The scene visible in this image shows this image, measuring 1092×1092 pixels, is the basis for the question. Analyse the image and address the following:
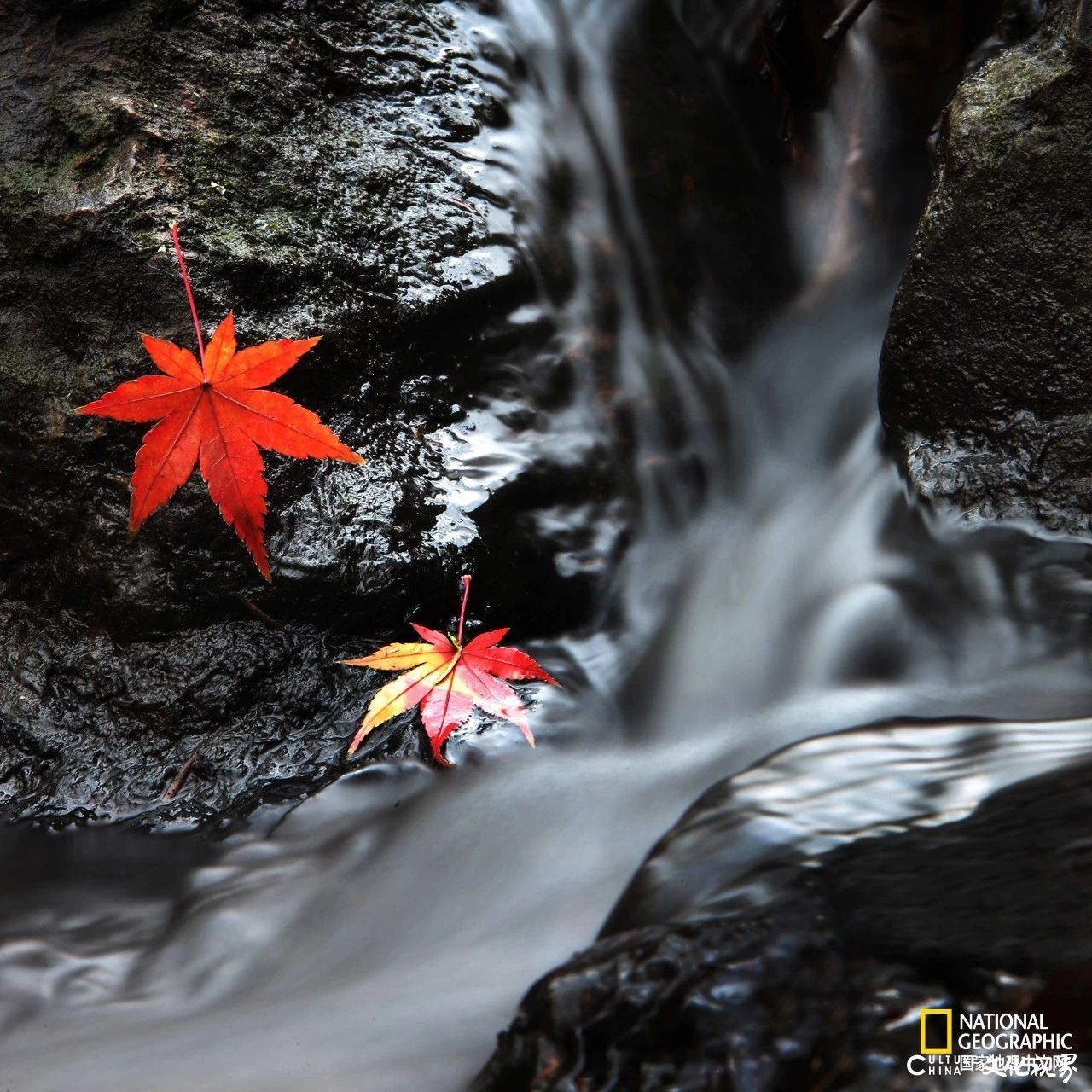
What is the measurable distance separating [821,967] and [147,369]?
1.61 m

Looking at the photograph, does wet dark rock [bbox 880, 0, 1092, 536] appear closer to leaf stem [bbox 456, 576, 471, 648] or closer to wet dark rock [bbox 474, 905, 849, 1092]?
leaf stem [bbox 456, 576, 471, 648]

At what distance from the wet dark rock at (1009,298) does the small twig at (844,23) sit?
0.62 m

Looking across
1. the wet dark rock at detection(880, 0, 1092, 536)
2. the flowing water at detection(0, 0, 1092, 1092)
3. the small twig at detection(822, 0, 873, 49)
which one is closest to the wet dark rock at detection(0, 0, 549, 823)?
the flowing water at detection(0, 0, 1092, 1092)

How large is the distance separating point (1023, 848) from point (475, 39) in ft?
7.40

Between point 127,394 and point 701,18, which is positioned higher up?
point 701,18

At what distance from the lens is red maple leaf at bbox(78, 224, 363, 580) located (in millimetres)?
1714

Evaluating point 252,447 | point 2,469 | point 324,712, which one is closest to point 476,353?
point 252,447

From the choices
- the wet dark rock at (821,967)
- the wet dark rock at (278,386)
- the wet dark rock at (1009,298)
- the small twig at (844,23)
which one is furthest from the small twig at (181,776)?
the small twig at (844,23)

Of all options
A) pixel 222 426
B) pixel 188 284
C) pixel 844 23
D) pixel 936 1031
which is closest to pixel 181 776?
pixel 222 426

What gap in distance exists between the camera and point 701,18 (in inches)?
115

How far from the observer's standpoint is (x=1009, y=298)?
213cm

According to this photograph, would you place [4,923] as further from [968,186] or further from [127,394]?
[968,186]

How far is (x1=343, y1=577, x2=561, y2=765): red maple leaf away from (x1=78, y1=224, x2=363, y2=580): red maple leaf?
364 mm

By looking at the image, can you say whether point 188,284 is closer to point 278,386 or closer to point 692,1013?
point 278,386
